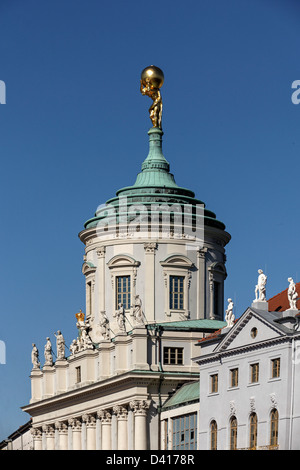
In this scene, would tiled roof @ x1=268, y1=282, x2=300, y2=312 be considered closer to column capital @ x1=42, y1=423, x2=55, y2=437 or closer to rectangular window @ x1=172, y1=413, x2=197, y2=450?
rectangular window @ x1=172, y1=413, x2=197, y2=450

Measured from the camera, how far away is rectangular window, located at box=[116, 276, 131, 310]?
4870 inches

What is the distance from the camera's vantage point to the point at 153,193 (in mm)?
123562

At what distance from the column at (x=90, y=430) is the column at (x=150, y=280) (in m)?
8.68

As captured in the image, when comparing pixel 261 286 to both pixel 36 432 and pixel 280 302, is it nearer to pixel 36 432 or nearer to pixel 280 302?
pixel 280 302

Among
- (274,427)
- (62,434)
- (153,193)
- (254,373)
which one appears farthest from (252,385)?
(62,434)

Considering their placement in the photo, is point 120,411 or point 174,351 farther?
point 174,351

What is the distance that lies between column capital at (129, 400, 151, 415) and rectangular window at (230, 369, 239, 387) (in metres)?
15.7

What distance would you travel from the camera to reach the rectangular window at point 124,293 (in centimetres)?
12369

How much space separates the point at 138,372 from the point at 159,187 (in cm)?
1674

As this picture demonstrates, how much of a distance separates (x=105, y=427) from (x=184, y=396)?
9797 millimetres

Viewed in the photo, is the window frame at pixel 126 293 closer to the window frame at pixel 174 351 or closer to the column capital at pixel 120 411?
the window frame at pixel 174 351

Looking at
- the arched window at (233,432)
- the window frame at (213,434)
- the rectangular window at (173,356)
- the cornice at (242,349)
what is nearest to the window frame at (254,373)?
the cornice at (242,349)

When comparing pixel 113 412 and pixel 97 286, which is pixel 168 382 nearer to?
pixel 113 412

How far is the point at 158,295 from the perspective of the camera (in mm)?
122688
